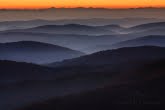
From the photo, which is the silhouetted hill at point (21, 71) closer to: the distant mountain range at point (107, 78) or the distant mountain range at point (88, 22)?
the distant mountain range at point (107, 78)

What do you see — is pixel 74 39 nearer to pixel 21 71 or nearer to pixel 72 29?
pixel 72 29

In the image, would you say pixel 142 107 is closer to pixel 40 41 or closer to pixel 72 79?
pixel 72 79

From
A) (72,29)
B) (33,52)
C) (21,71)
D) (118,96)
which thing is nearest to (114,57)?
(72,29)

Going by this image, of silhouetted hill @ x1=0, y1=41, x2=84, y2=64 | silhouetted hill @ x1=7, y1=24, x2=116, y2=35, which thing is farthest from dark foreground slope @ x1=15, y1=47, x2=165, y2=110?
silhouetted hill @ x1=0, y1=41, x2=84, y2=64

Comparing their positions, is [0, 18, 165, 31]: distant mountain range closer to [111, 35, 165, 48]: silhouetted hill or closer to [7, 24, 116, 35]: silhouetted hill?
[7, 24, 116, 35]: silhouetted hill

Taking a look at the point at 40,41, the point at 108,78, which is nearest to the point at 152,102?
the point at 108,78
